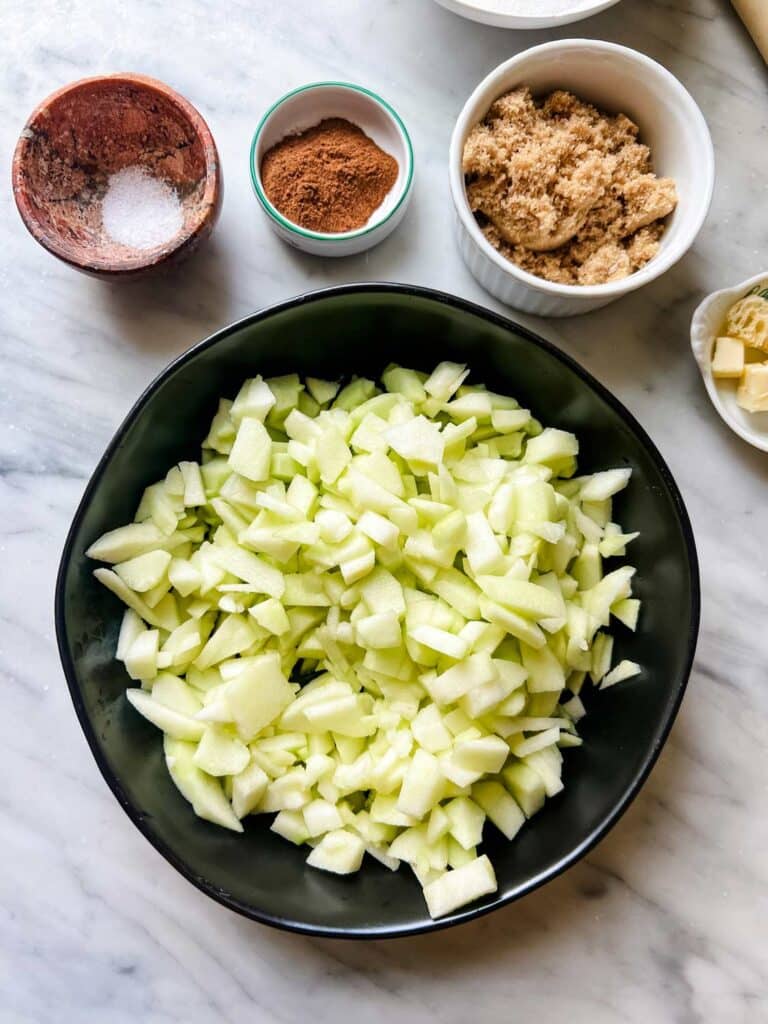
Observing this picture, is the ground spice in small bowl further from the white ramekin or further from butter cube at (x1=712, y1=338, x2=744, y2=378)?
butter cube at (x1=712, y1=338, x2=744, y2=378)

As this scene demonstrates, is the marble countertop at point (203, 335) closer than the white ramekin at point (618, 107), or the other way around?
the white ramekin at point (618, 107)

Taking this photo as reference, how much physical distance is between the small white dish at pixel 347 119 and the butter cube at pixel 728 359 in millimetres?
468

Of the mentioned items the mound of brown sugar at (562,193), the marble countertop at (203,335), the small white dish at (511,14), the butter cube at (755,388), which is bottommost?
the marble countertop at (203,335)

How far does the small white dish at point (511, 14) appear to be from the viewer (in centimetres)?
115

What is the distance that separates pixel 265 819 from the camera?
1.15 m

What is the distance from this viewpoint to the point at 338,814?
1095 mm

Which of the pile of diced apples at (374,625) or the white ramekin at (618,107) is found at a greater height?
the white ramekin at (618,107)

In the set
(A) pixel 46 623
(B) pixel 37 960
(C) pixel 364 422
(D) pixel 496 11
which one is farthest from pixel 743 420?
(B) pixel 37 960

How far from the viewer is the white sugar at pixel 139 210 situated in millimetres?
1189

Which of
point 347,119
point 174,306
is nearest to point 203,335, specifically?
point 174,306

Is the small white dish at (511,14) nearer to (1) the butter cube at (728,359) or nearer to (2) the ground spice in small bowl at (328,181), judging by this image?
(2) the ground spice in small bowl at (328,181)

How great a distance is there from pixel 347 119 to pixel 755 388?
2.17ft

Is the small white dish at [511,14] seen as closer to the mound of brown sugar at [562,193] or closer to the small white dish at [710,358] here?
the mound of brown sugar at [562,193]

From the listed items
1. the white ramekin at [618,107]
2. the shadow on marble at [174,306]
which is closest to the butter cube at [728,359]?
the white ramekin at [618,107]
